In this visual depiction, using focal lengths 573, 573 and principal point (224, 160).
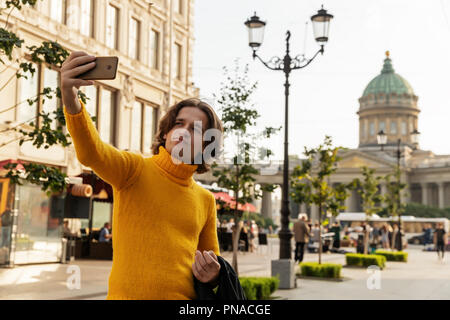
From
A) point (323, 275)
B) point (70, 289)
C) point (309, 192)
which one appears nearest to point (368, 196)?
point (309, 192)

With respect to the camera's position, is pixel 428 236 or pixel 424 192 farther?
pixel 424 192

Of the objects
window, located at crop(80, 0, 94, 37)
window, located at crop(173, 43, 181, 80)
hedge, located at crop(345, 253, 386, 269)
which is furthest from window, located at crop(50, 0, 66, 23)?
hedge, located at crop(345, 253, 386, 269)

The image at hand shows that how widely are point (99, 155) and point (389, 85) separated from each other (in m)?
113

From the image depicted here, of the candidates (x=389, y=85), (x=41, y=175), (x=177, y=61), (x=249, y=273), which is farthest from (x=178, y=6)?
(x=389, y=85)

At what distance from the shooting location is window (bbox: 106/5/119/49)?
2417cm

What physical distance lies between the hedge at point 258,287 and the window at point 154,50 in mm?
18058

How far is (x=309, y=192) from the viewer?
61.1 feet

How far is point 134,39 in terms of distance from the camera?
2633 cm

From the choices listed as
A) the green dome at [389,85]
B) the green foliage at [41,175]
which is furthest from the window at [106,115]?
the green dome at [389,85]

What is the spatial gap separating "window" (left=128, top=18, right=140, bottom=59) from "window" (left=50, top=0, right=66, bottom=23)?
4.13m

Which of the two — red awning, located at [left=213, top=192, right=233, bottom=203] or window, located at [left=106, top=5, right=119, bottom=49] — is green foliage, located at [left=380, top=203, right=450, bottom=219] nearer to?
window, located at [left=106, top=5, right=119, bottom=49]

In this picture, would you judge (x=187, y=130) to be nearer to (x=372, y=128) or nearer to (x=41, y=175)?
(x=41, y=175)
